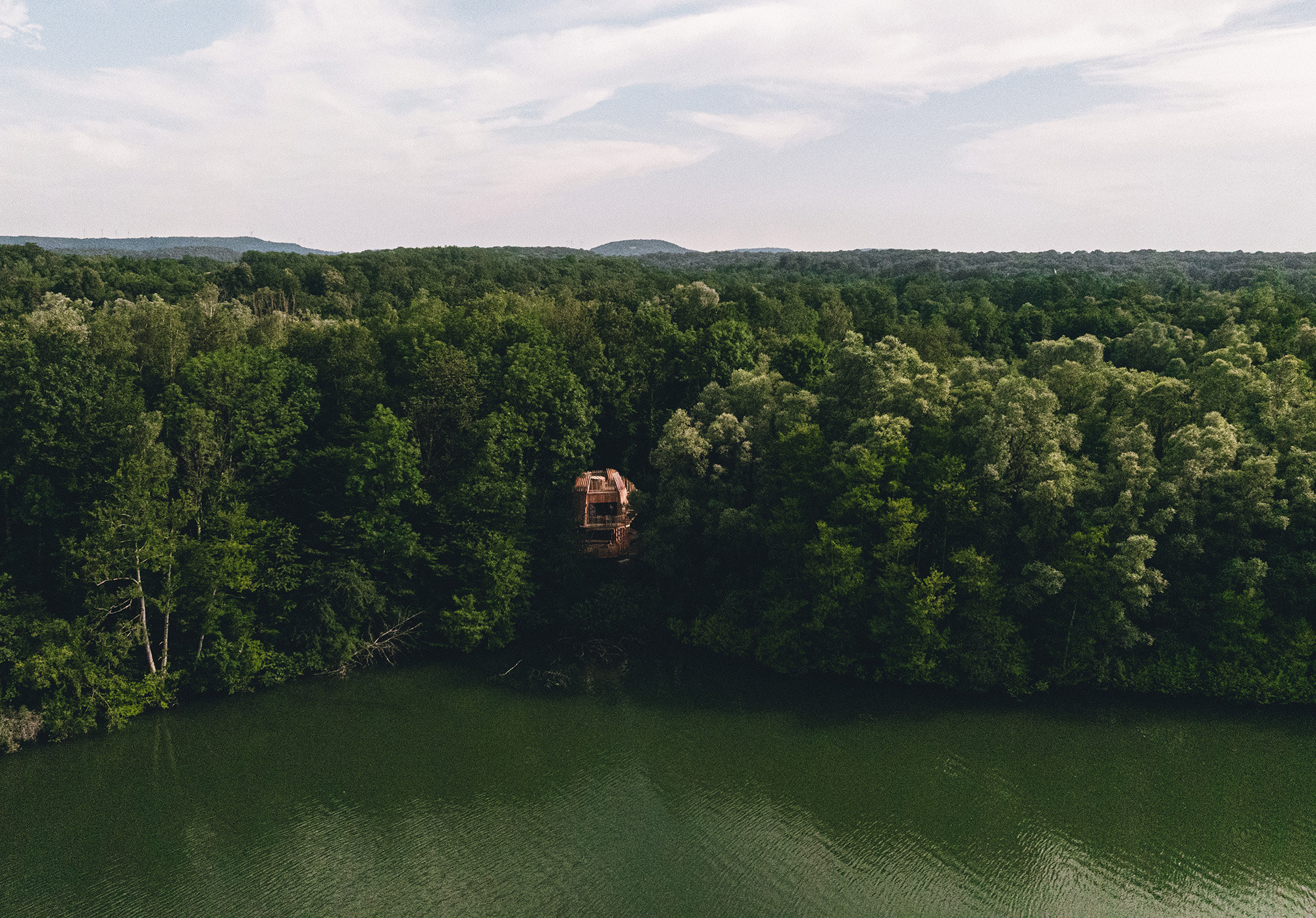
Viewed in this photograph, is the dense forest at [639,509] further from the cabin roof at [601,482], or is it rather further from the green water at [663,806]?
the green water at [663,806]

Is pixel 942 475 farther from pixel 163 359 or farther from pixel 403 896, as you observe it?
pixel 163 359

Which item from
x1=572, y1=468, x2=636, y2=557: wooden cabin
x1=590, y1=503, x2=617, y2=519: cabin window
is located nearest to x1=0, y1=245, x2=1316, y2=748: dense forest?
x1=572, y1=468, x2=636, y2=557: wooden cabin

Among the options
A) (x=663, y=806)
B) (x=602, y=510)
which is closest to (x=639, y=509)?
(x=602, y=510)

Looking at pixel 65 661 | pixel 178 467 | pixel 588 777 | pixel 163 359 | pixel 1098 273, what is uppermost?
pixel 1098 273

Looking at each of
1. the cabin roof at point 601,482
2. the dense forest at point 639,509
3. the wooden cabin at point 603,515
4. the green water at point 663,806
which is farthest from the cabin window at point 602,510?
the green water at point 663,806

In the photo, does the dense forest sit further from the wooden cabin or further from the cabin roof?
the cabin roof

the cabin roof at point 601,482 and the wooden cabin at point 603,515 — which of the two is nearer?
the wooden cabin at point 603,515

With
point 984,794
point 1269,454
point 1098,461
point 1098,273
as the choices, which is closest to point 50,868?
point 984,794

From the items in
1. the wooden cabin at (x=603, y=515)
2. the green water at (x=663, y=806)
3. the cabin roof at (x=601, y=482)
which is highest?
the cabin roof at (x=601, y=482)
